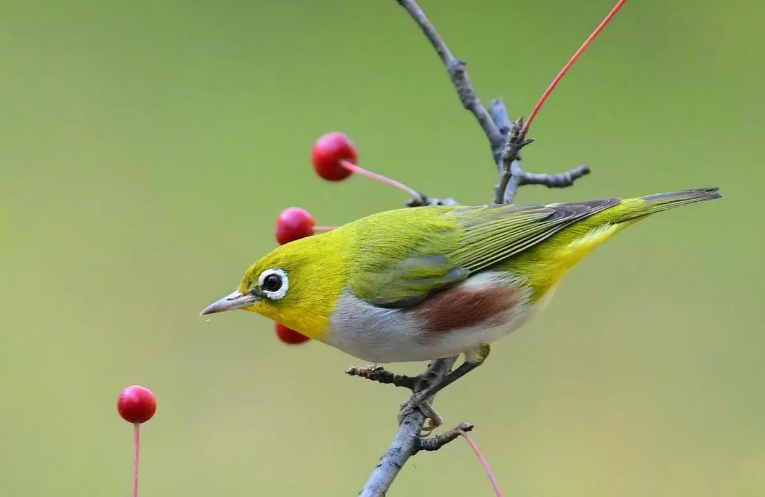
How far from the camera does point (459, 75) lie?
3594 mm

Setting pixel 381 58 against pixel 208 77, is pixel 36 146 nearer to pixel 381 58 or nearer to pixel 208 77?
pixel 208 77

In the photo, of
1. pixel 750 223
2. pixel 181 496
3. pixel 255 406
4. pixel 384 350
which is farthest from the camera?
pixel 750 223

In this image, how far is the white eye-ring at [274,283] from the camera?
3432 millimetres

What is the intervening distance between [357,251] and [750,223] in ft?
16.3

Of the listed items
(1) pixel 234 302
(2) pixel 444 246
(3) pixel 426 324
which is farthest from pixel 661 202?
(1) pixel 234 302

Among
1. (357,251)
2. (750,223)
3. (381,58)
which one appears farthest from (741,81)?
(357,251)

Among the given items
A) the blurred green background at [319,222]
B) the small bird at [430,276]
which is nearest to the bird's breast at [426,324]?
the small bird at [430,276]

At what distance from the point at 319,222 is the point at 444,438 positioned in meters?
4.70

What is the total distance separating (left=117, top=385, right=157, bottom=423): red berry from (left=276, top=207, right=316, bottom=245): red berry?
3.79 feet

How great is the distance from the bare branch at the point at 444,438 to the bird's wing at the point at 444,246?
0.60m

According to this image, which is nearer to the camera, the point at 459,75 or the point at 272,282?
the point at 272,282

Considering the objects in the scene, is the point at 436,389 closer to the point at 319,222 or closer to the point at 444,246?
the point at 444,246

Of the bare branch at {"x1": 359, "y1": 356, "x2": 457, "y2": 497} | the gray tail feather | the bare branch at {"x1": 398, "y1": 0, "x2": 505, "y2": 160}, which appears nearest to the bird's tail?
the gray tail feather

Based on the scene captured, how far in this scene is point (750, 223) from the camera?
7629 mm
